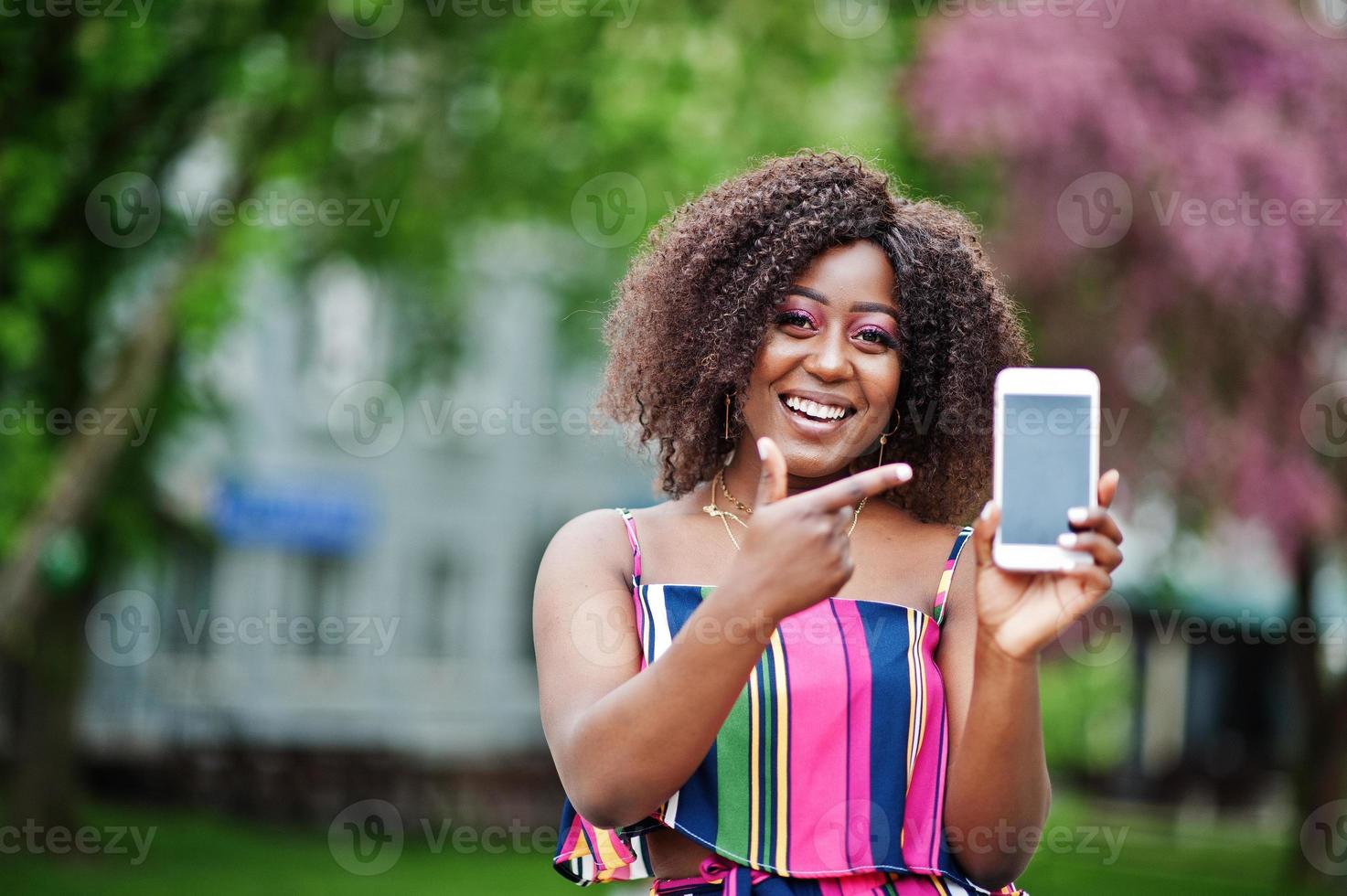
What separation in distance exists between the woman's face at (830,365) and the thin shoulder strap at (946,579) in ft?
0.68

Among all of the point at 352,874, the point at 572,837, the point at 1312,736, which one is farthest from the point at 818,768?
the point at 1312,736

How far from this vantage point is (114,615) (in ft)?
58.9

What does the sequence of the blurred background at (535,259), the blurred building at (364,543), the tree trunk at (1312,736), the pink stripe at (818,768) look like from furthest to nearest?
the blurred building at (364,543) < the tree trunk at (1312,736) < the blurred background at (535,259) < the pink stripe at (818,768)

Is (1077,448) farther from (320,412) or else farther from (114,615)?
(320,412)

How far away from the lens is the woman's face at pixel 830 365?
2275 mm

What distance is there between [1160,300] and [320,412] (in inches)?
599

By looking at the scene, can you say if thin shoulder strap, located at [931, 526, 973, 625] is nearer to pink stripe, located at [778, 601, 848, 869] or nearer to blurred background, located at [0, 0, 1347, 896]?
pink stripe, located at [778, 601, 848, 869]

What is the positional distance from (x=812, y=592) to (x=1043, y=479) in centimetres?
33

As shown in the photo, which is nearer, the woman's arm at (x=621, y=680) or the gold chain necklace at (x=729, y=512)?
the woman's arm at (x=621, y=680)

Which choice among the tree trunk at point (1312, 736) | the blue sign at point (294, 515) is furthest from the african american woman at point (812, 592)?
the blue sign at point (294, 515)

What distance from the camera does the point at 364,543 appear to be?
2259 cm

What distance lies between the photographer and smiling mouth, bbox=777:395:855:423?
2281 mm

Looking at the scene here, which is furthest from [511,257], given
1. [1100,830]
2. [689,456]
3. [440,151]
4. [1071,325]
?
[689,456]

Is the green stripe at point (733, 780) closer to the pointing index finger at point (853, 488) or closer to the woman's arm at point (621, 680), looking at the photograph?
the woman's arm at point (621, 680)
